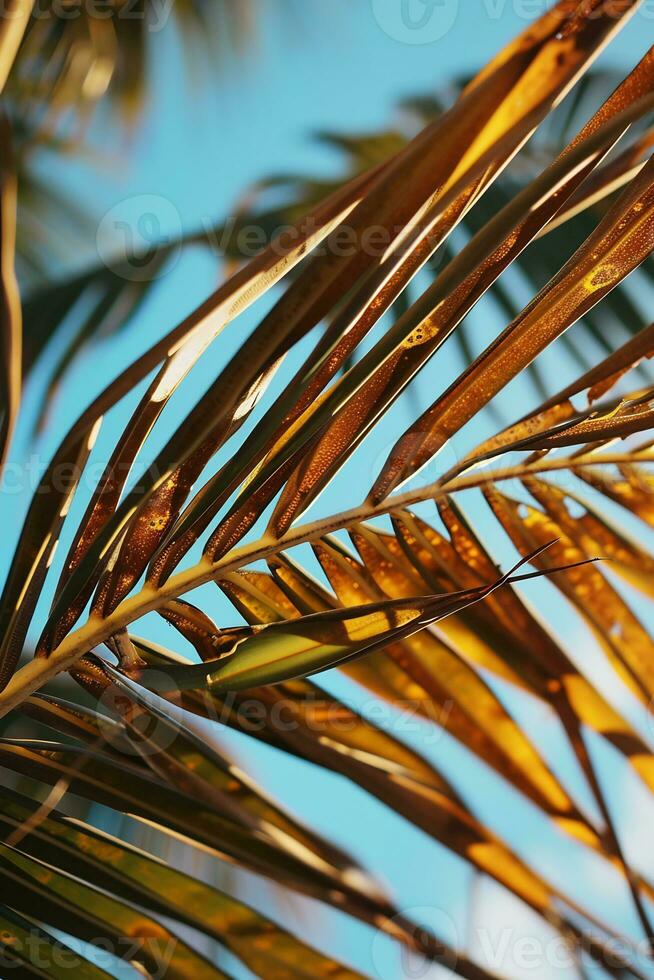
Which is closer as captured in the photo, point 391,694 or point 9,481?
point 391,694

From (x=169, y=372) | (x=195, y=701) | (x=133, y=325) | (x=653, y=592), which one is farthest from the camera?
(x=133, y=325)

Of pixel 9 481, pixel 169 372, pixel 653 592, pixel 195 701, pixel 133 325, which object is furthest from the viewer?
pixel 133 325

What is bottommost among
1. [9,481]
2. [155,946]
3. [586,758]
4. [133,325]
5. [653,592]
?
[155,946]

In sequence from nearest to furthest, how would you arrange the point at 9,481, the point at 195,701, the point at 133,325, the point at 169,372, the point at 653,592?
the point at 169,372 < the point at 195,701 < the point at 653,592 < the point at 9,481 < the point at 133,325

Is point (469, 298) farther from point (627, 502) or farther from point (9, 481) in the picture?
point (9, 481)

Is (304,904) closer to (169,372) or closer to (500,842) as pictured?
(500,842)

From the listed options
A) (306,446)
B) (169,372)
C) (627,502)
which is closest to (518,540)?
(627,502)

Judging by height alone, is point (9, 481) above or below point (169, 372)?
above

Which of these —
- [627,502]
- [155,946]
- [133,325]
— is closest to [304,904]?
[155,946]

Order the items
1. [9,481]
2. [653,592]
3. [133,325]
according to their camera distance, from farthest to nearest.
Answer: [133,325], [9,481], [653,592]
